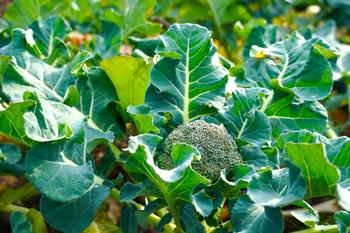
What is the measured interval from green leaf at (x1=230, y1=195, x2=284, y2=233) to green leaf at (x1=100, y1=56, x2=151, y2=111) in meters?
0.41

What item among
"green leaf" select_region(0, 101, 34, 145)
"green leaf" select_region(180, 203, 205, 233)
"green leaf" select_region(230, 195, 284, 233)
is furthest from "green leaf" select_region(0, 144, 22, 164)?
"green leaf" select_region(230, 195, 284, 233)

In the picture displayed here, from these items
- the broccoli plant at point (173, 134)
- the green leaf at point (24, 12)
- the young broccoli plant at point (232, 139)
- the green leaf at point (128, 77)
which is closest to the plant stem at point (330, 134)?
the broccoli plant at point (173, 134)

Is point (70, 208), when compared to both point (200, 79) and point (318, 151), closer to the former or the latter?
point (200, 79)

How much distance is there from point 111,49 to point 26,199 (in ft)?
1.71

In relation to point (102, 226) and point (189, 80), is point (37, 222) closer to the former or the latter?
point (102, 226)

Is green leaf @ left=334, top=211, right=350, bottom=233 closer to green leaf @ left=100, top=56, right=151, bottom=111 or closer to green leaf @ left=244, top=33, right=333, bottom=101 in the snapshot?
green leaf @ left=244, top=33, right=333, bottom=101

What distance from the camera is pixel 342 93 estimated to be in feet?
6.98

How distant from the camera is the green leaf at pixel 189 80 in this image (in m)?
1.44

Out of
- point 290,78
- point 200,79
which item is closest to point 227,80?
point 200,79

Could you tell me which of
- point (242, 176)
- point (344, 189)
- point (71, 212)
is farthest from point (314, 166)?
point (71, 212)

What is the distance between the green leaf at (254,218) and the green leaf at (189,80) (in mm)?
278

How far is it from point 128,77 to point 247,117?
308 mm

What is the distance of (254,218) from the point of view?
4.00 ft

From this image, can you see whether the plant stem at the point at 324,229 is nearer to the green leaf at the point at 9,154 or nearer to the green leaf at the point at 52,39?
the green leaf at the point at 9,154
